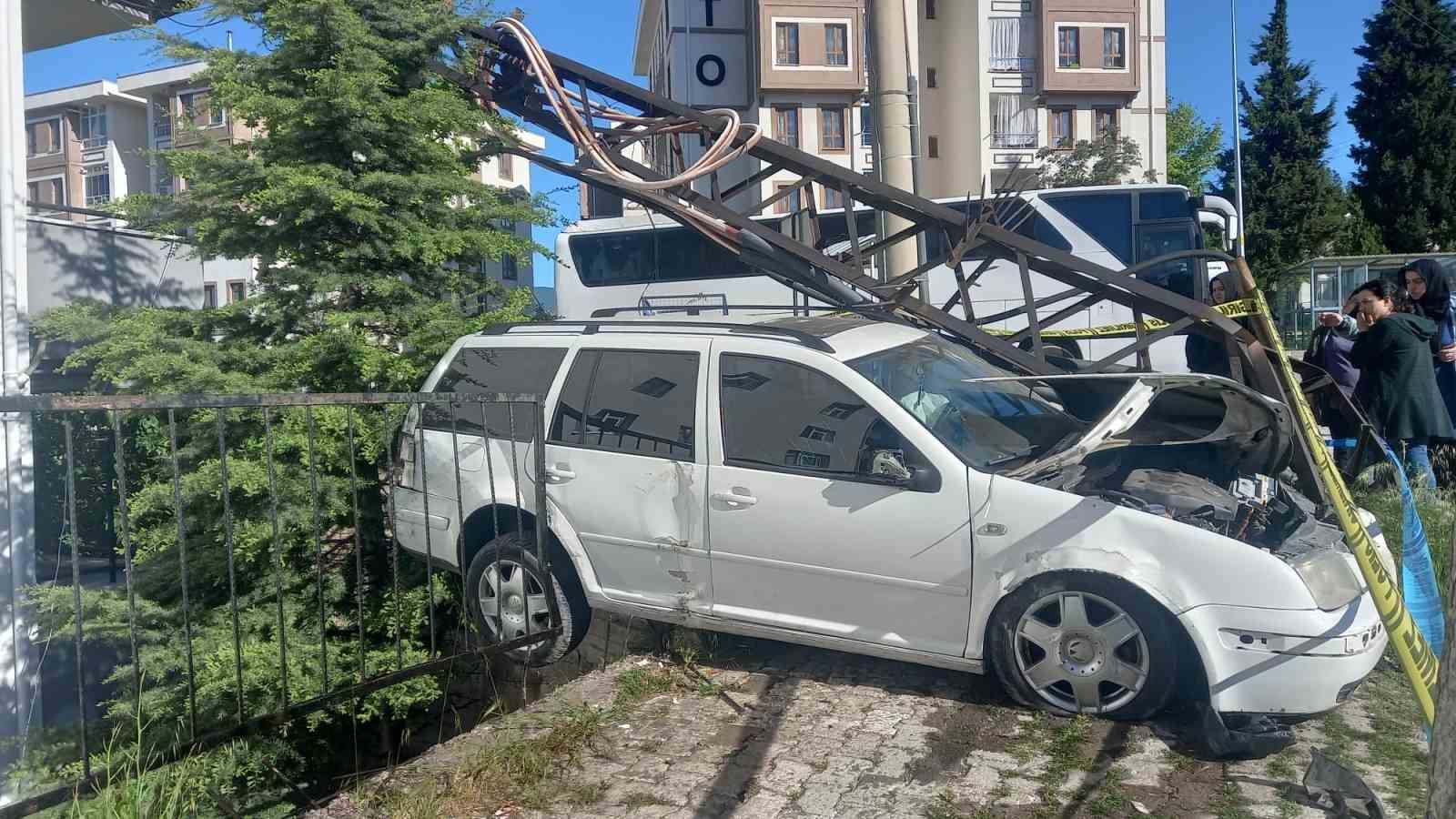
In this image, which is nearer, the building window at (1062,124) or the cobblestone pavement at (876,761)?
the cobblestone pavement at (876,761)

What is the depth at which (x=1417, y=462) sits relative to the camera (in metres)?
7.30

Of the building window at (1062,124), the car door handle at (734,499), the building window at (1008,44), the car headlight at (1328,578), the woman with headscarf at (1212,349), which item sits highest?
the building window at (1008,44)

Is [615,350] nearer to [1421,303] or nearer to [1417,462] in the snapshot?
[1417,462]

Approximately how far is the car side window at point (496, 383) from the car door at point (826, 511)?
3.59 ft

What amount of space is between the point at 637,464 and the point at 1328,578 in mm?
3006

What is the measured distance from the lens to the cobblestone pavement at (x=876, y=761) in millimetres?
3646

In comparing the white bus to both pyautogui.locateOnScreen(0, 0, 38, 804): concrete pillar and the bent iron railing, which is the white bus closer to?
the bent iron railing

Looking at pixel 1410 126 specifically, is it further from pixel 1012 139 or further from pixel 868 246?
pixel 868 246

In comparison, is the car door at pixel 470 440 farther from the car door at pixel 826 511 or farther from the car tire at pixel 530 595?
the car door at pixel 826 511

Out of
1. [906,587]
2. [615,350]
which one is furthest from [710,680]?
[615,350]

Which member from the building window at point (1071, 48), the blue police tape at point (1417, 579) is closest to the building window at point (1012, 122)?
the building window at point (1071, 48)

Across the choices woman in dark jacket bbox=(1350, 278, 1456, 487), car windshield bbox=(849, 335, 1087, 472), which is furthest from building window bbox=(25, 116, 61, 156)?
woman in dark jacket bbox=(1350, 278, 1456, 487)

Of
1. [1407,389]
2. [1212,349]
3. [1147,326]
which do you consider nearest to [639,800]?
[1212,349]

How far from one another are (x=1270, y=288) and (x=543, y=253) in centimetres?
3625
